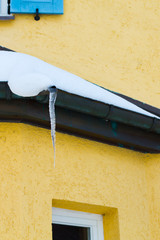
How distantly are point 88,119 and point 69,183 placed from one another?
2.02 ft

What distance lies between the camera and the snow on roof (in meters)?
3.83

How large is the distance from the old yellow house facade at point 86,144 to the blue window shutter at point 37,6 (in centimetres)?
8

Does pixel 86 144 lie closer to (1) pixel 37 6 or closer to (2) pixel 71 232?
(2) pixel 71 232

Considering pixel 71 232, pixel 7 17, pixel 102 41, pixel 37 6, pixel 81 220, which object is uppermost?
pixel 37 6

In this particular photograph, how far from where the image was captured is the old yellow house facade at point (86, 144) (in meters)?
4.27

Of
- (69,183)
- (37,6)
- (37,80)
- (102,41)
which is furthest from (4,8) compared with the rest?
(69,183)

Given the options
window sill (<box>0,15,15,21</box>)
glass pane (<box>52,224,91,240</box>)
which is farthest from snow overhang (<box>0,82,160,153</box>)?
window sill (<box>0,15,15,21</box>)

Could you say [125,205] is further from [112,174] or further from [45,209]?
[45,209]

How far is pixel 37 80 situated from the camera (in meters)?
3.83

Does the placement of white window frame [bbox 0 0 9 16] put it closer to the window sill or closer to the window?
the window

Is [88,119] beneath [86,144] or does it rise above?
above

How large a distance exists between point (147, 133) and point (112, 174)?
0.57 m

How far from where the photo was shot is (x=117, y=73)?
5641 millimetres

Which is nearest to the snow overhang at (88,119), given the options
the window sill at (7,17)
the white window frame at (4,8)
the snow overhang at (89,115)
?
the snow overhang at (89,115)
